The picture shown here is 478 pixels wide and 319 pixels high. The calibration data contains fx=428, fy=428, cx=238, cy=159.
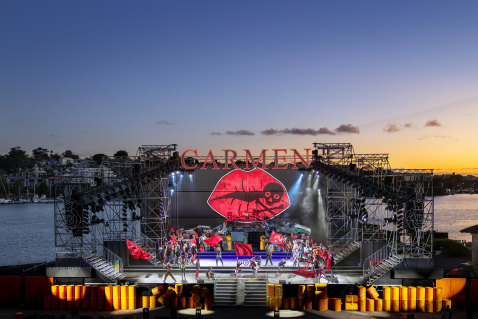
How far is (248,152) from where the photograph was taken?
116 ft

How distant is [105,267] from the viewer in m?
26.1

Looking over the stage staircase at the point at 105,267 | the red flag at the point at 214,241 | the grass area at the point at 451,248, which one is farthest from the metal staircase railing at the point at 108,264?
the grass area at the point at 451,248

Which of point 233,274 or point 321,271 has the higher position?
point 321,271

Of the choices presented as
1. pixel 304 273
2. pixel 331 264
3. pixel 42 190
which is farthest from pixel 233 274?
pixel 42 190

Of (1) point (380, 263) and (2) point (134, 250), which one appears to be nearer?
(1) point (380, 263)

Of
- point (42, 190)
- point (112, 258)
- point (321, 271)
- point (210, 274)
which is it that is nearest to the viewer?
point (210, 274)

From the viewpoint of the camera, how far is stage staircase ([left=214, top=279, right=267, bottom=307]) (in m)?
22.8

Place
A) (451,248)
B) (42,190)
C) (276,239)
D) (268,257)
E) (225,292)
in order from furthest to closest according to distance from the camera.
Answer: (42,190) → (451,248) → (276,239) → (268,257) → (225,292)

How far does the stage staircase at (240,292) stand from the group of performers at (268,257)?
1814 millimetres

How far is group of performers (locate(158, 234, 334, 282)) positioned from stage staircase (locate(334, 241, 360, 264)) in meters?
1.37

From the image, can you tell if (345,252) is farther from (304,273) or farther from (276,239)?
(276,239)

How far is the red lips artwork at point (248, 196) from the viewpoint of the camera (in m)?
36.3

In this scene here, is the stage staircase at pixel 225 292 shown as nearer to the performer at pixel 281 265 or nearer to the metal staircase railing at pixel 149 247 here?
the performer at pixel 281 265

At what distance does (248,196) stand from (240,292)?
13913 mm
